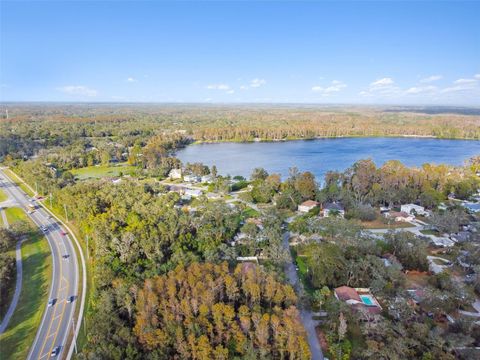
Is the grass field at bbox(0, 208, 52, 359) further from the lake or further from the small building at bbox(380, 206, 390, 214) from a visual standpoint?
the lake

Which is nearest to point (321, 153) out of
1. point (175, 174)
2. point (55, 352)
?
point (175, 174)

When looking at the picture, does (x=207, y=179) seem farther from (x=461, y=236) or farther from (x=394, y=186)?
(x=461, y=236)

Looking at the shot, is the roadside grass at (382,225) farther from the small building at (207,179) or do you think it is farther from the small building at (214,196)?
the small building at (207,179)

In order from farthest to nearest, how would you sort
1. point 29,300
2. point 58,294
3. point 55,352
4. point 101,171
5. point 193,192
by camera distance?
point 101,171
point 193,192
point 58,294
point 29,300
point 55,352

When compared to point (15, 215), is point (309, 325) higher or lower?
higher

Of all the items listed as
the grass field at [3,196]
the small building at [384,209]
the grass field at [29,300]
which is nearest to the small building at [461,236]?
the small building at [384,209]

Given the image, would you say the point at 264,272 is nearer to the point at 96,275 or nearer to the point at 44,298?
the point at 96,275

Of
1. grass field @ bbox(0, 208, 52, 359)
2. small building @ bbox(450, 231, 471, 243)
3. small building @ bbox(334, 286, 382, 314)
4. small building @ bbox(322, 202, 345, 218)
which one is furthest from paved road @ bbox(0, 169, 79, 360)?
small building @ bbox(450, 231, 471, 243)
